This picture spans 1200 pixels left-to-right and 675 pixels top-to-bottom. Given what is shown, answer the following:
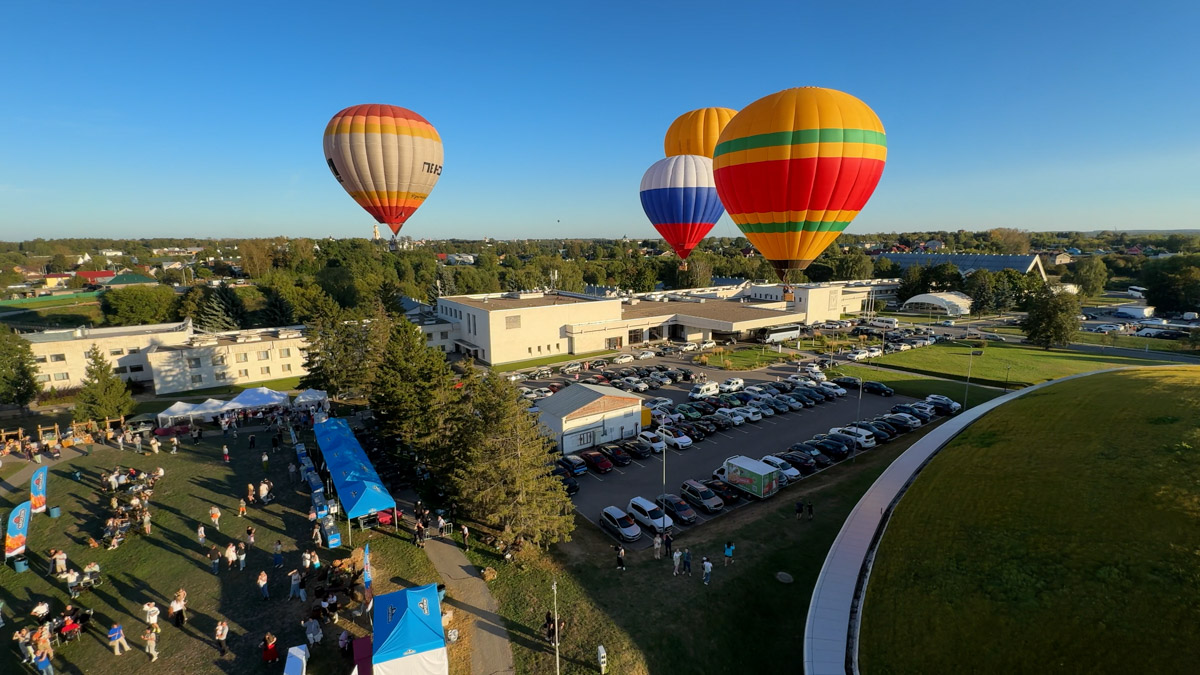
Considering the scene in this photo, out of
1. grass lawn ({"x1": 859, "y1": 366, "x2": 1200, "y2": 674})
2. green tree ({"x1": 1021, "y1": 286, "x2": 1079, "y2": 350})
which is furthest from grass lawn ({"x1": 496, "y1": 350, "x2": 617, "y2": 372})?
green tree ({"x1": 1021, "y1": 286, "x2": 1079, "y2": 350})

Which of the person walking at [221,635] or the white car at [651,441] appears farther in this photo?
the white car at [651,441]

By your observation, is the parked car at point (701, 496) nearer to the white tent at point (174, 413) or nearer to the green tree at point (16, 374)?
the white tent at point (174, 413)

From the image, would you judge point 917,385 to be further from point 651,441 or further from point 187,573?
point 187,573

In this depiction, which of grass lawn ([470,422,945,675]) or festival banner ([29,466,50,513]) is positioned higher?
festival banner ([29,466,50,513])

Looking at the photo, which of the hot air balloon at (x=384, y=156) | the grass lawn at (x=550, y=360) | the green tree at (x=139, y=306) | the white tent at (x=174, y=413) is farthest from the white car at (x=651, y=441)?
the green tree at (x=139, y=306)

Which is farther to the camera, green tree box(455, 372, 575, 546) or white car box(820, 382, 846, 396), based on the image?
white car box(820, 382, 846, 396)

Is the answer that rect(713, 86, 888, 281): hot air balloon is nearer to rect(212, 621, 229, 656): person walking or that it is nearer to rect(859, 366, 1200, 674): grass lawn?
rect(859, 366, 1200, 674): grass lawn
